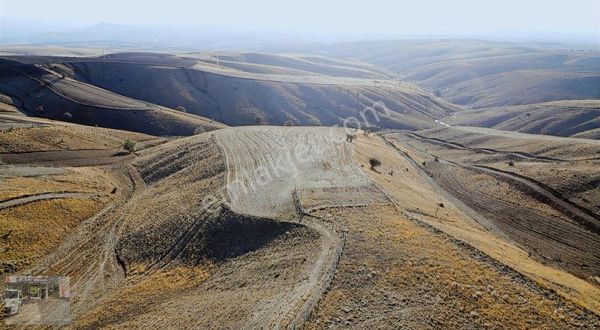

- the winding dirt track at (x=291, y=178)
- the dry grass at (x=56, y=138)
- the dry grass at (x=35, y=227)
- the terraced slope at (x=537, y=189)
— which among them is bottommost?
the terraced slope at (x=537, y=189)

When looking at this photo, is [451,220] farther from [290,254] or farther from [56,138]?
[56,138]

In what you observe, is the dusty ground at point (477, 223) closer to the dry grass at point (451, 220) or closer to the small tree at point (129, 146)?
the dry grass at point (451, 220)

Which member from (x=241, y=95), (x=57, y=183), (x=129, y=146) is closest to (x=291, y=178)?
(x=57, y=183)

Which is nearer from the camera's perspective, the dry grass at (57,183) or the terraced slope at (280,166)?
the terraced slope at (280,166)

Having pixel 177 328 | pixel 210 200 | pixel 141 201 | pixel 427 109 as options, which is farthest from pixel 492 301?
pixel 427 109

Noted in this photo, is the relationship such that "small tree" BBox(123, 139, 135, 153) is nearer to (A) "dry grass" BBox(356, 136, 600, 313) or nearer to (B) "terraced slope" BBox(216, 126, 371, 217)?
(B) "terraced slope" BBox(216, 126, 371, 217)

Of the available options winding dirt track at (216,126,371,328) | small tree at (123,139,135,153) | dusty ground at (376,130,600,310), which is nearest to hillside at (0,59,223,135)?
small tree at (123,139,135,153)

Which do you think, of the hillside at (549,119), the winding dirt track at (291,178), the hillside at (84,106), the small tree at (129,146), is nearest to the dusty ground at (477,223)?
the winding dirt track at (291,178)

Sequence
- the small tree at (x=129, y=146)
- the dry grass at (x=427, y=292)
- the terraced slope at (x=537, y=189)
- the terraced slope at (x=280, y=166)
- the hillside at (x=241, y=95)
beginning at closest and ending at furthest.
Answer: the dry grass at (x=427, y=292)
the terraced slope at (x=280, y=166)
the terraced slope at (x=537, y=189)
the small tree at (x=129, y=146)
the hillside at (x=241, y=95)
